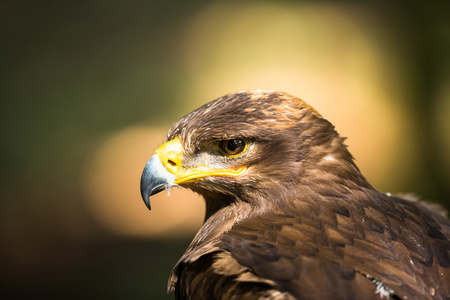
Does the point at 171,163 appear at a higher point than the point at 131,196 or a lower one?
higher

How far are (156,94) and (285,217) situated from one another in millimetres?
5519

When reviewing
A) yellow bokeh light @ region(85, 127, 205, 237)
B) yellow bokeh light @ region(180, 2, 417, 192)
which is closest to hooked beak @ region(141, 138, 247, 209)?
yellow bokeh light @ region(85, 127, 205, 237)

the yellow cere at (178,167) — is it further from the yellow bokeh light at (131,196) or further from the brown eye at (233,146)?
the yellow bokeh light at (131,196)

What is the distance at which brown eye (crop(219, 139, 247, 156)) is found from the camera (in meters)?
2.05

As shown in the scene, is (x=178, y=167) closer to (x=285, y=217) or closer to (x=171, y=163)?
(x=171, y=163)

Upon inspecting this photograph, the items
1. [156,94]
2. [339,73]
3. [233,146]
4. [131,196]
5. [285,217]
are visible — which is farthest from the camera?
[156,94]

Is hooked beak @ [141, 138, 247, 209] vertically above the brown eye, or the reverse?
the brown eye

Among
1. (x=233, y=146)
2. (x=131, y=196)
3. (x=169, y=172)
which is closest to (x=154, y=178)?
(x=169, y=172)

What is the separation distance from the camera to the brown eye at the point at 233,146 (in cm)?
205

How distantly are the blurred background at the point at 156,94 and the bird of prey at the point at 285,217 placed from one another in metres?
4.05

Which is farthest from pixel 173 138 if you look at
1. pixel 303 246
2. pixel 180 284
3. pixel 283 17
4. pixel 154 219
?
pixel 283 17

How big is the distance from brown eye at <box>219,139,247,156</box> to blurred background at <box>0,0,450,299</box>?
4.13 meters

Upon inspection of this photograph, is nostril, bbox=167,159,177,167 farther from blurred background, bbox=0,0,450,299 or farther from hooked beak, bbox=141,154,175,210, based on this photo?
blurred background, bbox=0,0,450,299

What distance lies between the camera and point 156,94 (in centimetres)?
721
